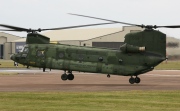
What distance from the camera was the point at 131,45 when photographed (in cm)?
3434

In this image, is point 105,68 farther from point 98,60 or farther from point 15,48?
point 15,48

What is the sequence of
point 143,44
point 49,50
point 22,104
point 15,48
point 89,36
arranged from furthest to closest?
point 15,48, point 89,36, point 49,50, point 143,44, point 22,104

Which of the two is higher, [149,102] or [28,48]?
[28,48]

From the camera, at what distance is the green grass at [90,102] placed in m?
18.4

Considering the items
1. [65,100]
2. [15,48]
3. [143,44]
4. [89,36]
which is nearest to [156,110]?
[65,100]

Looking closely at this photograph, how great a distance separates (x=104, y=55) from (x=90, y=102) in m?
14.9

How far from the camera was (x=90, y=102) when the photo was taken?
2064 centimetres

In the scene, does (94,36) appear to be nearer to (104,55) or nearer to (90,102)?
(104,55)

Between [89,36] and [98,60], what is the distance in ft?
285

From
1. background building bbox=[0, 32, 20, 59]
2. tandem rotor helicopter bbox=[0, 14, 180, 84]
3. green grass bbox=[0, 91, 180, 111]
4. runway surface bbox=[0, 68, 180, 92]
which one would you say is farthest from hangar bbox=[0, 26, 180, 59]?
green grass bbox=[0, 91, 180, 111]

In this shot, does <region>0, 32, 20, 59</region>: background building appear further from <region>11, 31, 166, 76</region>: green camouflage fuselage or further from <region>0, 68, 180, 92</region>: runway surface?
<region>11, 31, 166, 76</region>: green camouflage fuselage

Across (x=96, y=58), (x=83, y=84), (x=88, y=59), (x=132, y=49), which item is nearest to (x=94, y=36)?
(x=88, y=59)

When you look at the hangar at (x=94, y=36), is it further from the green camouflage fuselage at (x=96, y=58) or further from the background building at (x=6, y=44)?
the green camouflage fuselage at (x=96, y=58)

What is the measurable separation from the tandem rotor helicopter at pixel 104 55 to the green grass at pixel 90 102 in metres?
9.69
